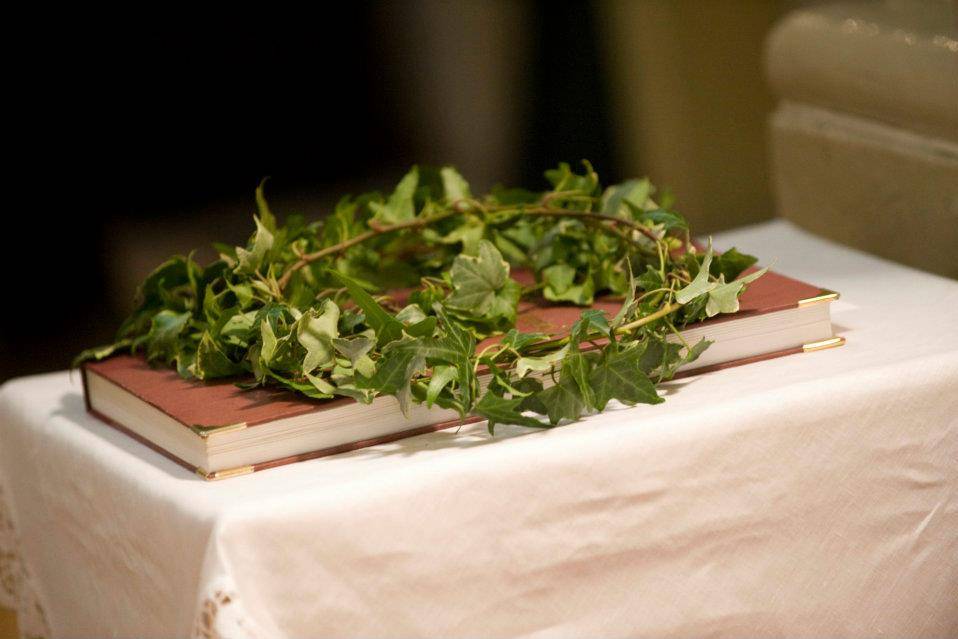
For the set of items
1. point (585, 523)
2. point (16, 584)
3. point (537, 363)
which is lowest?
point (16, 584)

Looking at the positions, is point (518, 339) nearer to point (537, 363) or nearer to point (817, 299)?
point (537, 363)

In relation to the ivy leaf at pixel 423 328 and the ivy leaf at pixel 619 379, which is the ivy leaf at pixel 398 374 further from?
the ivy leaf at pixel 619 379

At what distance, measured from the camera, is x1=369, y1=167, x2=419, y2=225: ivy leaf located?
3.59 feet

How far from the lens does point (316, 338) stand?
808 mm

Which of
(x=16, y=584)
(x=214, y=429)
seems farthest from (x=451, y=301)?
(x=16, y=584)

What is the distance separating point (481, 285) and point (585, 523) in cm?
23

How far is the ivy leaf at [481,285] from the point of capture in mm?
923

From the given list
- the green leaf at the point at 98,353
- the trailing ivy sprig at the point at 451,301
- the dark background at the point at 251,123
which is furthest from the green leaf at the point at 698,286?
the dark background at the point at 251,123

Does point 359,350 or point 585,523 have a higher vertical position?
point 359,350

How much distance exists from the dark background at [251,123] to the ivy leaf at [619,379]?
7.63ft

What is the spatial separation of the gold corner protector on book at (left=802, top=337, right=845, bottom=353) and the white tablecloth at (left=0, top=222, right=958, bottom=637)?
1 centimetres

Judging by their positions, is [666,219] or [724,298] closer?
[724,298]

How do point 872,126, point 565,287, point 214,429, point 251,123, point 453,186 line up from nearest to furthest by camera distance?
point 214,429, point 565,287, point 453,186, point 872,126, point 251,123

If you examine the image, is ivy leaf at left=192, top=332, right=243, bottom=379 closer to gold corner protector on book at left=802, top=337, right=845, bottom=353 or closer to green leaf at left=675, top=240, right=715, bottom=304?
green leaf at left=675, top=240, right=715, bottom=304
